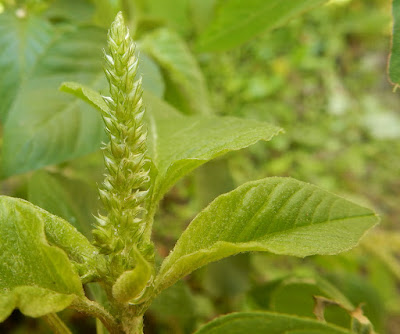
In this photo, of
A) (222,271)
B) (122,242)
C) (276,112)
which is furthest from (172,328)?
(276,112)

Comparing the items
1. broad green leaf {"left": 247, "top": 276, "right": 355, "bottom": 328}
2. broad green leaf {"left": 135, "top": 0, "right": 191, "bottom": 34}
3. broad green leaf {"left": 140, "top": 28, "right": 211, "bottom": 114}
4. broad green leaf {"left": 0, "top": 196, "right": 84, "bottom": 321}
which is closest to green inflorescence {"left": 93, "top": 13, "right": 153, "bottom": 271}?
broad green leaf {"left": 0, "top": 196, "right": 84, "bottom": 321}

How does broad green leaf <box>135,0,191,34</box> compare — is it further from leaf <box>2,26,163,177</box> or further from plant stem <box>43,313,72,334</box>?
plant stem <box>43,313,72,334</box>

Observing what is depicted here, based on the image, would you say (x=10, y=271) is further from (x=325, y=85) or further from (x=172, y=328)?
(x=325, y=85)

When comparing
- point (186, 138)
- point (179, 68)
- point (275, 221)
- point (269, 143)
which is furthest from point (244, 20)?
point (269, 143)

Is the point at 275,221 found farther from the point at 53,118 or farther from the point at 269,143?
the point at 269,143

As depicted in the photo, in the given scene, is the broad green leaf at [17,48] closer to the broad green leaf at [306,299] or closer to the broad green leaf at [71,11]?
the broad green leaf at [71,11]

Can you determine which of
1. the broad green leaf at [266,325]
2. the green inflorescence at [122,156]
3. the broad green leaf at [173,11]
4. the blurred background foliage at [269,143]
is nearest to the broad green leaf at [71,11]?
the blurred background foliage at [269,143]
